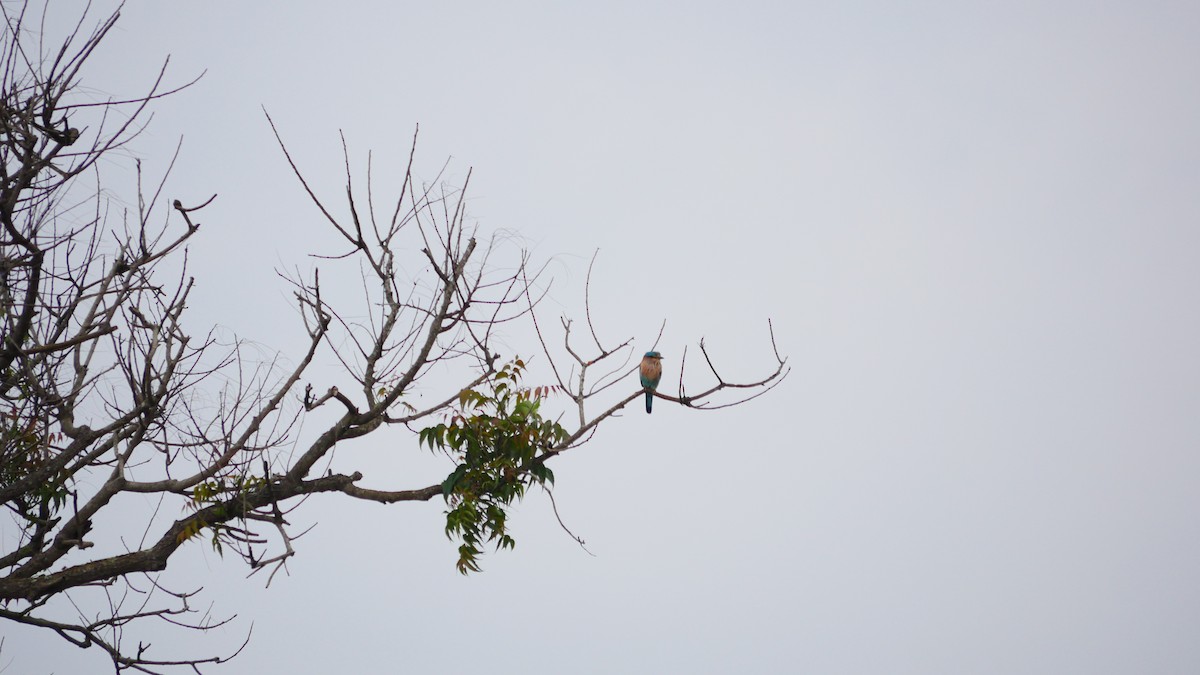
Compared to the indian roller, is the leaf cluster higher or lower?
lower

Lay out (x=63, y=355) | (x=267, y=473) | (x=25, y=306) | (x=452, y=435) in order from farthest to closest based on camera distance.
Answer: (x=452, y=435) → (x=63, y=355) → (x=267, y=473) → (x=25, y=306)

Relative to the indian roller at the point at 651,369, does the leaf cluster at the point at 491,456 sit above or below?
below

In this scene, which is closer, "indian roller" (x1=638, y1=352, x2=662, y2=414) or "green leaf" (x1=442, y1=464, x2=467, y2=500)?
"green leaf" (x1=442, y1=464, x2=467, y2=500)

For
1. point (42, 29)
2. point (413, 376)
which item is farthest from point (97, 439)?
point (42, 29)

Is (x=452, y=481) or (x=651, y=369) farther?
(x=651, y=369)

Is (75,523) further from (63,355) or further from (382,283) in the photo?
(382,283)

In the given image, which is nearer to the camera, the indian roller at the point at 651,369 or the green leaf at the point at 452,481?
the green leaf at the point at 452,481

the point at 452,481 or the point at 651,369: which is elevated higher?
the point at 651,369

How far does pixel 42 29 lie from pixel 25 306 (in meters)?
1.64

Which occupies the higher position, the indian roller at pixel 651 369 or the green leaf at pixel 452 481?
the indian roller at pixel 651 369

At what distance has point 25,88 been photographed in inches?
206

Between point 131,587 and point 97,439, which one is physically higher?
point 97,439

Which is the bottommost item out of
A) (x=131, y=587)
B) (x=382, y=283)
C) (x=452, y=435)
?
(x=131, y=587)

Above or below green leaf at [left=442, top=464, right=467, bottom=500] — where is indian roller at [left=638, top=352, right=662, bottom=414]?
above
